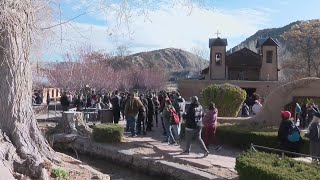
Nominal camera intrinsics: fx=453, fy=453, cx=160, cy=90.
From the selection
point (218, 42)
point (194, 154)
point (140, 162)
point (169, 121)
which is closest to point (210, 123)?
point (169, 121)

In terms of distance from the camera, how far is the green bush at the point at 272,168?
763cm

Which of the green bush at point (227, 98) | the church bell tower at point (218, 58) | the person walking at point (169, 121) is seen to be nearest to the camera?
the person walking at point (169, 121)

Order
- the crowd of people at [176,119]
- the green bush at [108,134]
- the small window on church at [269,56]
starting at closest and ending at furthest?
1. the crowd of people at [176,119]
2. the green bush at [108,134]
3. the small window on church at [269,56]

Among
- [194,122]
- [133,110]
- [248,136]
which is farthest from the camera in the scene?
[133,110]

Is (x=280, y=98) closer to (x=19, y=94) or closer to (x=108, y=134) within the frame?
(x=108, y=134)

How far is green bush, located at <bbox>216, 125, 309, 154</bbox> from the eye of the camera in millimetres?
13883

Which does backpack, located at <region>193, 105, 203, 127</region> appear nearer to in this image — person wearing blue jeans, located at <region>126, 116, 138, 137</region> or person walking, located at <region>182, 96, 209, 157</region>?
person walking, located at <region>182, 96, 209, 157</region>

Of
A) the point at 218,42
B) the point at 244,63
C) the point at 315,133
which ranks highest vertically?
the point at 218,42

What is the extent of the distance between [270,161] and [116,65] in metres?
82.8

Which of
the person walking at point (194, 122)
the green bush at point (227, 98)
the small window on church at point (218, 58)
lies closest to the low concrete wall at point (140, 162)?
the person walking at point (194, 122)

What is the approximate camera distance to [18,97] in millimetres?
9562

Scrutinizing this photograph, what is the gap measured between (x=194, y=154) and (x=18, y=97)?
5277 mm

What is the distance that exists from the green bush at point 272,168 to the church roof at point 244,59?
40.2 meters

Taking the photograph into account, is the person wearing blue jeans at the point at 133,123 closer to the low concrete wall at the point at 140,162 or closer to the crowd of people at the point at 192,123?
the crowd of people at the point at 192,123
